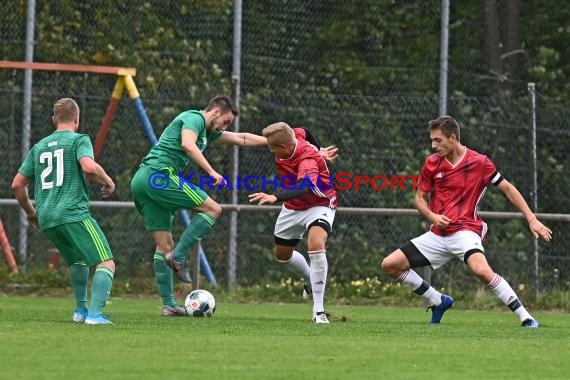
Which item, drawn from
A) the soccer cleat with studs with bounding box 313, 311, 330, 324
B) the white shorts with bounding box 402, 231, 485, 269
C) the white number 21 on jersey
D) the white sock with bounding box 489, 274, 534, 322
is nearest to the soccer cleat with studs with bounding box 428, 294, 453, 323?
the white shorts with bounding box 402, 231, 485, 269

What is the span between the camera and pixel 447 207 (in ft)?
35.5

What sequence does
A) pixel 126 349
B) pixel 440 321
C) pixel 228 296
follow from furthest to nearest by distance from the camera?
pixel 228 296, pixel 440 321, pixel 126 349

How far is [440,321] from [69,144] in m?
3.54

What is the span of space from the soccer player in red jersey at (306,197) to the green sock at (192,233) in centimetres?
71

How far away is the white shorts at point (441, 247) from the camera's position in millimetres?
10633

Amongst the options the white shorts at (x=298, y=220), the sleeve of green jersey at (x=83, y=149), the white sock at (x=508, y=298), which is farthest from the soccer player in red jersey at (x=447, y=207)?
the sleeve of green jersey at (x=83, y=149)

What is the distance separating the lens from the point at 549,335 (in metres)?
9.55

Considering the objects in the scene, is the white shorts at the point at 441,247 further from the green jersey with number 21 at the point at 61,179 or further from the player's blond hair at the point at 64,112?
the player's blond hair at the point at 64,112

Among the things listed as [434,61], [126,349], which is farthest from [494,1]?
[126,349]

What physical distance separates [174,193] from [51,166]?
1676 mm

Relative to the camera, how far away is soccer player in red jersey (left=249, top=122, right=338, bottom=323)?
10.7 metres

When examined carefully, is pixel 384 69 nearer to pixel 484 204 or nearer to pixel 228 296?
pixel 484 204

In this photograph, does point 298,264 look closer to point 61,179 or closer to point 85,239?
point 85,239

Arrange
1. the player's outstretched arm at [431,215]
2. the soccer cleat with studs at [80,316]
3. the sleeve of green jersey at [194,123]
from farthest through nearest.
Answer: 1. the sleeve of green jersey at [194,123]
2. the player's outstretched arm at [431,215]
3. the soccer cleat with studs at [80,316]
